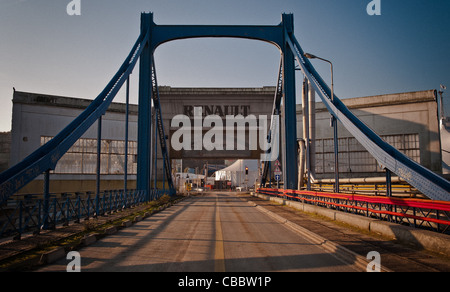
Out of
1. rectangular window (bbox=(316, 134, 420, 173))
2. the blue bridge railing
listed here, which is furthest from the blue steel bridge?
rectangular window (bbox=(316, 134, 420, 173))

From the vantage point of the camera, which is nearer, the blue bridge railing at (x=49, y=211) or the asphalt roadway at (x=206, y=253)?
the asphalt roadway at (x=206, y=253)

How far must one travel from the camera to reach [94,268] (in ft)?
22.5

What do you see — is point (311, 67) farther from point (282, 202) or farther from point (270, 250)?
point (270, 250)

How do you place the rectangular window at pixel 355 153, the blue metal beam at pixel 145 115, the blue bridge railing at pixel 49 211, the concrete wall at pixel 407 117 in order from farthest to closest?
the rectangular window at pixel 355 153
the concrete wall at pixel 407 117
the blue metal beam at pixel 145 115
the blue bridge railing at pixel 49 211

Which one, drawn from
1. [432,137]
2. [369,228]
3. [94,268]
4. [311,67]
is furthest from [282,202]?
[432,137]

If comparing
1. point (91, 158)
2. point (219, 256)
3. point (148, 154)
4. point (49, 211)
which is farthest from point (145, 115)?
point (219, 256)

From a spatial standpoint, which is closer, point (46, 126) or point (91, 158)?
point (46, 126)

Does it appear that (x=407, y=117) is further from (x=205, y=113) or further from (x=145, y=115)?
Answer: (x=145, y=115)

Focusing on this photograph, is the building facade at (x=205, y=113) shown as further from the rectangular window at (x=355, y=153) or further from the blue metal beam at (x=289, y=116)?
the blue metal beam at (x=289, y=116)

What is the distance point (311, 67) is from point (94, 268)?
2151 cm

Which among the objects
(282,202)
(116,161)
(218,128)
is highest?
(218,128)

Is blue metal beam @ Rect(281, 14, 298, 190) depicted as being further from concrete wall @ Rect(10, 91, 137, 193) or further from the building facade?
concrete wall @ Rect(10, 91, 137, 193)

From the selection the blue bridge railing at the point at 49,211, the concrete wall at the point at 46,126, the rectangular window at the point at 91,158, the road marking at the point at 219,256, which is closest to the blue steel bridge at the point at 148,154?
the blue bridge railing at the point at 49,211
